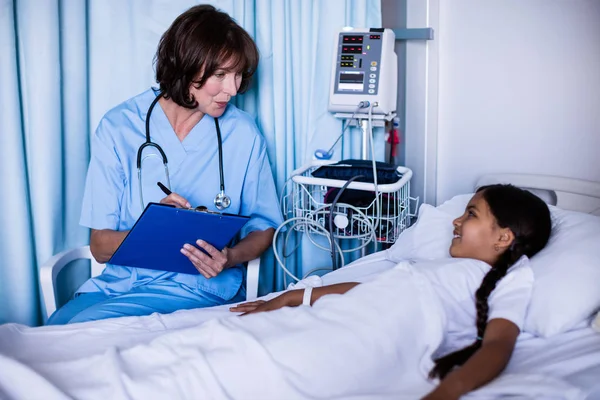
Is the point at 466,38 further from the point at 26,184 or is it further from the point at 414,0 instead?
the point at 26,184

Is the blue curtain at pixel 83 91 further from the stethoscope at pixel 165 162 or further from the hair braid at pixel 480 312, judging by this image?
the hair braid at pixel 480 312

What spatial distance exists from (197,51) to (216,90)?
Answer: 13 cm

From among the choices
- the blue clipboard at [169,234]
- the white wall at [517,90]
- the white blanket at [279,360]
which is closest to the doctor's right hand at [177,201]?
the blue clipboard at [169,234]

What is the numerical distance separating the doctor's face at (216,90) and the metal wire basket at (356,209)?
32cm

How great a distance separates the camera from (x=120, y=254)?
5.68ft

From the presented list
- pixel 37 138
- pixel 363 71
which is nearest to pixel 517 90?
pixel 363 71

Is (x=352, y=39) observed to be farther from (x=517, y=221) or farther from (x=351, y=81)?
(x=517, y=221)

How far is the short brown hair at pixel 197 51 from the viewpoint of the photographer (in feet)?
6.30

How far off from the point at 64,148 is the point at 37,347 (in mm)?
880

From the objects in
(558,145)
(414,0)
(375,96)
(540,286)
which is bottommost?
(540,286)

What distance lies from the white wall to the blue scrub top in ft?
2.56

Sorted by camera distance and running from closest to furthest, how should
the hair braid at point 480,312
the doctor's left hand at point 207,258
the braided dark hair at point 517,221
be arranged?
the hair braid at point 480,312 < the braided dark hair at point 517,221 < the doctor's left hand at point 207,258

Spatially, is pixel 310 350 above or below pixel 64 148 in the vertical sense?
below

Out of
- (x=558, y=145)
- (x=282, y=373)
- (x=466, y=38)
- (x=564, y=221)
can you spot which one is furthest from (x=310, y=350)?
(x=466, y=38)
